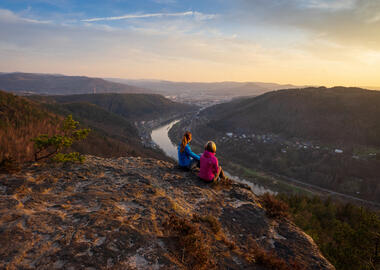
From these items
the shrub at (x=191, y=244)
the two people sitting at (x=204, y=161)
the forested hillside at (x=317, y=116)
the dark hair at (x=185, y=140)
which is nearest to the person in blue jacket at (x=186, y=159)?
the two people sitting at (x=204, y=161)

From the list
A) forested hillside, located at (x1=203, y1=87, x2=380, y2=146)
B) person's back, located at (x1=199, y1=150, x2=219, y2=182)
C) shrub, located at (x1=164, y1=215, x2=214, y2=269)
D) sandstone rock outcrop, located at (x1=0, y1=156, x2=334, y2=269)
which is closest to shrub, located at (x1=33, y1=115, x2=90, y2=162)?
sandstone rock outcrop, located at (x1=0, y1=156, x2=334, y2=269)

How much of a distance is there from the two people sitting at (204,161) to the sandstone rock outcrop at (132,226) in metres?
0.42

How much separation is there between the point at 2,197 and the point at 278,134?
319ft

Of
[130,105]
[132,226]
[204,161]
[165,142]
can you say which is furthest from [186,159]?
[130,105]

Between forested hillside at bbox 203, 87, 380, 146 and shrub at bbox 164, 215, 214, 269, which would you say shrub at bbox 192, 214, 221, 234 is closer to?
shrub at bbox 164, 215, 214, 269

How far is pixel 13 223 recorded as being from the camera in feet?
11.9

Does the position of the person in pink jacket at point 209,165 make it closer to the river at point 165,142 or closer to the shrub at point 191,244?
the shrub at point 191,244

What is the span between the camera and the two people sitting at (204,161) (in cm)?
671

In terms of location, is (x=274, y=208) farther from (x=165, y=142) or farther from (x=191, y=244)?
(x=165, y=142)

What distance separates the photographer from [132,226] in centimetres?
400

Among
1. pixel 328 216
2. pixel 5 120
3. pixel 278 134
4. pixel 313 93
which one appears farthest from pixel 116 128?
pixel 313 93

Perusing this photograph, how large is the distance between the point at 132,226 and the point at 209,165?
3.51 m

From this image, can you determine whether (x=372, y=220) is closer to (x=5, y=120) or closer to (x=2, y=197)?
(x=2, y=197)

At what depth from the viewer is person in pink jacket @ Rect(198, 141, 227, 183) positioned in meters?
6.68
